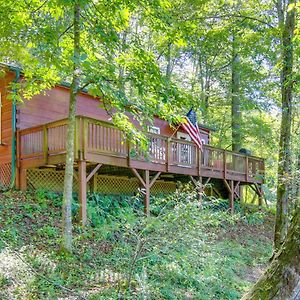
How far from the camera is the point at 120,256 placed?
824cm

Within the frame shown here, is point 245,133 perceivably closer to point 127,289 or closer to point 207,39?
point 207,39

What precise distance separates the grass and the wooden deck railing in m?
1.37

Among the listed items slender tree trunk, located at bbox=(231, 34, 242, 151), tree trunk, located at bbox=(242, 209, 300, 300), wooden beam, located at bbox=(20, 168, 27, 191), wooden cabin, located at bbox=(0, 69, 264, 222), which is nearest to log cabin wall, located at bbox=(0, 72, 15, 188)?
wooden cabin, located at bbox=(0, 69, 264, 222)

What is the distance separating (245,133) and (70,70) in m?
16.4

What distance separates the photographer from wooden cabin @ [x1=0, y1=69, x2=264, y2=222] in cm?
1027

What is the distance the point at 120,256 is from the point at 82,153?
2917 mm

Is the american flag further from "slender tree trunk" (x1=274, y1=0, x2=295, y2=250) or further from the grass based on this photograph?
"slender tree trunk" (x1=274, y1=0, x2=295, y2=250)

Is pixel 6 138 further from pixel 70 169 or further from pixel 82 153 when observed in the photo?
pixel 70 169

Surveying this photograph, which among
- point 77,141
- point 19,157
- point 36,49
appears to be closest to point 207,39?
point 77,141

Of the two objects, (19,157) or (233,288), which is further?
(19,157)

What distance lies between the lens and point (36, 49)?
24.1ft

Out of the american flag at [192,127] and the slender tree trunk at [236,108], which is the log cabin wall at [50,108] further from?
the slender tree trunk at [236,108]

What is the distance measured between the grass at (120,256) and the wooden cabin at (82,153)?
3.37 feet

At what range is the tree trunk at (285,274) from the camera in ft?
7.75
